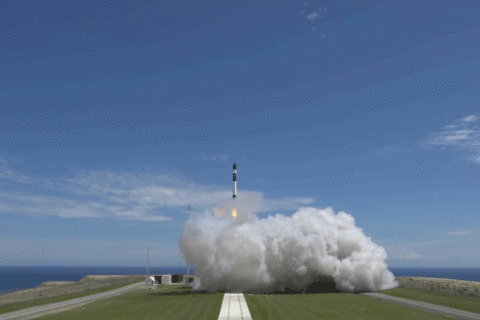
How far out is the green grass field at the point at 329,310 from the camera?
116ft

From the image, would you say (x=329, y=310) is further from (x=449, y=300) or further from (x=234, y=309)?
(x=449, y=300)

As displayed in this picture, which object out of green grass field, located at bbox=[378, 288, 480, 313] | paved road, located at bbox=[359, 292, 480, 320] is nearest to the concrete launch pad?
paved road, located at bbox=[359, 292, 480, 320]

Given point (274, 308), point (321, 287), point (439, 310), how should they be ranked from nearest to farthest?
point (439, 310)
point (274, 308)
point (321, 287)

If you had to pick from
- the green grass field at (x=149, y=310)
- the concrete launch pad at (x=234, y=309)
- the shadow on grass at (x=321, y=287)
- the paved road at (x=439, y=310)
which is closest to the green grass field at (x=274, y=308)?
the green grass field at (x=149, y=310)

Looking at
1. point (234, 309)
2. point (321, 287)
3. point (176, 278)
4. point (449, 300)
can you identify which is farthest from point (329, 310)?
point (176, 278)

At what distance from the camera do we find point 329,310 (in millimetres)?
40031

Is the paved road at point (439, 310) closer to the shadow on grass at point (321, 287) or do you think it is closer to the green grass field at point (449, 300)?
the green grass field at point (449, 300)

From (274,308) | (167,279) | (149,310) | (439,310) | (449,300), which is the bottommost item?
(149,310)

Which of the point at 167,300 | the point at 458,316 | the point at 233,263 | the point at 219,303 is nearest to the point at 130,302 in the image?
the point at 167,300

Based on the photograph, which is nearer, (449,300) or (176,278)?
(449,300)

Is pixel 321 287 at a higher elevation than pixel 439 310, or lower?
higher

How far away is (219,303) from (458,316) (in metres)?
25.4

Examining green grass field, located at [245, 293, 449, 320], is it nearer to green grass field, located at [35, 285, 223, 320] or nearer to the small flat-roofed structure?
green grass field, located at [35, 285, 223, 320]

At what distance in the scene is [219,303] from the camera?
44.8m
